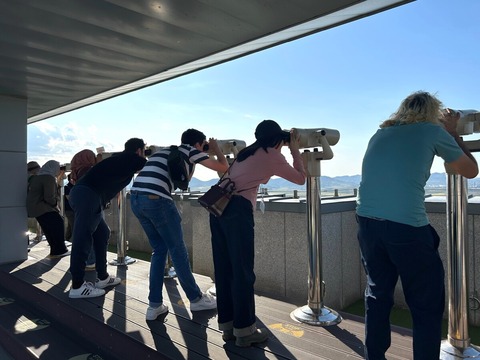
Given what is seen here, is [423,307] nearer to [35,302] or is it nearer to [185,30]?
[185,30]

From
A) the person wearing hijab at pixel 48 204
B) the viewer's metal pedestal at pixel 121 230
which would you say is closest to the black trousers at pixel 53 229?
the person wearing hijab at pixel 48 204

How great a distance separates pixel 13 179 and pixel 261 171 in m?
4.97

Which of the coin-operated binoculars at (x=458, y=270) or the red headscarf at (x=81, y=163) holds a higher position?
the red headscarf at (x=81, y=163)

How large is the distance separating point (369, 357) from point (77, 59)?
13.9ft

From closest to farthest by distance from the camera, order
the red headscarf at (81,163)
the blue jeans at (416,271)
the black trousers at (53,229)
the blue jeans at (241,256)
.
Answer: the blue jeans at (416,271) → the blue jeans at (241,256) → the red headscarf at (81,163) → the black trousers at (53,229)

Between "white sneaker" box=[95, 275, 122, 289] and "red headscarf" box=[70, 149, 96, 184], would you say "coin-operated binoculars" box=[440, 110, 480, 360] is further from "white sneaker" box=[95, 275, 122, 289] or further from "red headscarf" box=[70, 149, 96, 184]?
"red headscarf" box=[70, 149, 96, 184]

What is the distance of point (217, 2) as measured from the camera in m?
3.09

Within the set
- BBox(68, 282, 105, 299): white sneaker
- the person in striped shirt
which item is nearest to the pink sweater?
the person in striped shirt

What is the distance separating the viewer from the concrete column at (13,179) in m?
5.88

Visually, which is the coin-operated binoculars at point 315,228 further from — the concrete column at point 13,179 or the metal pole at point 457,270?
the concrete column at point 13,179

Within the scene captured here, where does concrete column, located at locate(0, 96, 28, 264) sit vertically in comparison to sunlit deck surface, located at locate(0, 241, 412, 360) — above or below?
above

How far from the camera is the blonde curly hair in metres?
2.09

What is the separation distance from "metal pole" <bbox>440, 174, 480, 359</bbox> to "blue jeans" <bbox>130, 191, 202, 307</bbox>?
2.08 m

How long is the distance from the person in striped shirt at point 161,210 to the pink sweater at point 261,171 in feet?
1.67
